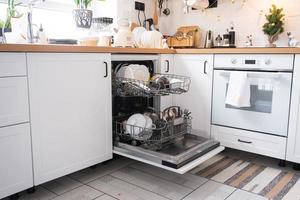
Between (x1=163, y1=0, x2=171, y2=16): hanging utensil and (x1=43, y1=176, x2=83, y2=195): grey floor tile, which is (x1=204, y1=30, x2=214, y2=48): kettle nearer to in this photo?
(x1=163, y1=0, x2=171, y2=16): hanging utensil

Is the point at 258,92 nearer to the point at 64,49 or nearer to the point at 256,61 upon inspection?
the point at 256,61

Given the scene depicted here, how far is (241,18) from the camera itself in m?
2.51

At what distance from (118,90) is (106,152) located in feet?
1.38

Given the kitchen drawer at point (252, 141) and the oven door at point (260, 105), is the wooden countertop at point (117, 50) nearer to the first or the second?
the oven door at point (260, 105)

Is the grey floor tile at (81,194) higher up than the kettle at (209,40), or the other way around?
the kettle at (209,40)

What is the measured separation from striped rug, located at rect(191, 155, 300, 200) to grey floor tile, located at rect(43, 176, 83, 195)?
0.80 meters

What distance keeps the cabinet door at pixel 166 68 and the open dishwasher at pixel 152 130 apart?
199 mm

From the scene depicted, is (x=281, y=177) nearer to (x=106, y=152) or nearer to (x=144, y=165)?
(x=144, y=165)

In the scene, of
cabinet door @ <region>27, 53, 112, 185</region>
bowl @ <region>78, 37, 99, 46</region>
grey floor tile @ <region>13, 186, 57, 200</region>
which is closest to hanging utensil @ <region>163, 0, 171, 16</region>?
bowl @ <region>78, 37, 99, 46</region>

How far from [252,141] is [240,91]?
39cm

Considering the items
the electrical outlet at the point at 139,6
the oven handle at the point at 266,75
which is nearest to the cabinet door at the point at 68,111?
the oven handle at the point at 266,75

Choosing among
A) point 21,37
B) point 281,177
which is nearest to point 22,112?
point 21,37

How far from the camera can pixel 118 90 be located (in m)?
1.89

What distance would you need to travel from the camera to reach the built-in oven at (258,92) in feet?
6.13
